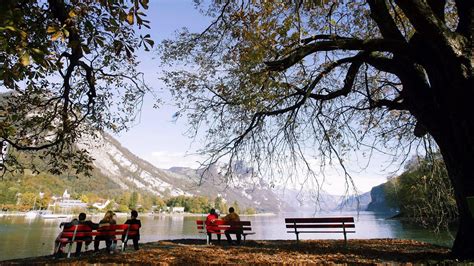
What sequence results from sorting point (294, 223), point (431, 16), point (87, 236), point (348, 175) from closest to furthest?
point (431, 16), point (348, 175), point (87, 236), point (294, 223)

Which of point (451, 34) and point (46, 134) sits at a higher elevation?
point (451, 34)

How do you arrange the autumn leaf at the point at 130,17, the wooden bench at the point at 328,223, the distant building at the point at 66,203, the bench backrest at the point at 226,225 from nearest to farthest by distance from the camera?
the autumn leaf at the point at 130,17
the wooden bench at the point at 328,223
the bench backrest at the point at 226,225
the distant building at the point at 66,203

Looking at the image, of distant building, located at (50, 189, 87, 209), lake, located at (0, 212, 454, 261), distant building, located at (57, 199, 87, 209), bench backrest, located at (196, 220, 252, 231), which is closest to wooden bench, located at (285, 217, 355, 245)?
lake, located at (0, 212, 454, 261)

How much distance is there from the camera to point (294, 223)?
12000mm

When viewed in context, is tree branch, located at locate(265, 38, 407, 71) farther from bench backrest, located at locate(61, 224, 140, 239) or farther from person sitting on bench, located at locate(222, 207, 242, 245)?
person sitting on bench, located at locate(222, 207, 242, 245)

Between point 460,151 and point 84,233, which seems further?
point 84,233

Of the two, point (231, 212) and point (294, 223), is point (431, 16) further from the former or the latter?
point (231, 212)

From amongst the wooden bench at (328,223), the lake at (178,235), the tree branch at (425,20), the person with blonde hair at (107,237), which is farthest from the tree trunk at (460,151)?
the person with blonde hair at (107,237)

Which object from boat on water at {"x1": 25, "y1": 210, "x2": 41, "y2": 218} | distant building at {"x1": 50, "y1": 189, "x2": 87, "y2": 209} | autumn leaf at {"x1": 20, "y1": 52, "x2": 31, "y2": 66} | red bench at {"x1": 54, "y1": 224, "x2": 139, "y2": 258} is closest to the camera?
autumn leaf at {"x1": 20, "y1": 52, "x2": 31, "y2": 66}

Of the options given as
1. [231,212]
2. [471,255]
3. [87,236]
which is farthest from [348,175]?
[87,236]

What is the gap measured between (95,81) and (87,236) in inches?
168

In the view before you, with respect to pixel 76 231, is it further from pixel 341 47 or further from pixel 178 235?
pixel 178 235

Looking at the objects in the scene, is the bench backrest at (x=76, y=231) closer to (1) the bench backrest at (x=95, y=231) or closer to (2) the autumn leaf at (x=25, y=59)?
(1) the bench backrest at (x=95, y=231)

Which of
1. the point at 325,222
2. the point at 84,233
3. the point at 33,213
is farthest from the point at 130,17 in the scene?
the point at 33,213
